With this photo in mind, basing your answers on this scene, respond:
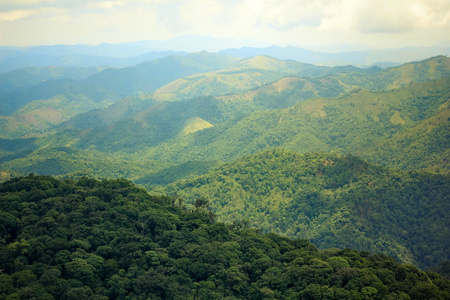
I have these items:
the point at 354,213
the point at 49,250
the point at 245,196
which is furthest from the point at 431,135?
the point at 49,250

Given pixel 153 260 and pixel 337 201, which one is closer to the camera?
pixel 153 260

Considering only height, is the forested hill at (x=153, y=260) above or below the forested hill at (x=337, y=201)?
above

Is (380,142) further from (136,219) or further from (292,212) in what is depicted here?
(136,219)

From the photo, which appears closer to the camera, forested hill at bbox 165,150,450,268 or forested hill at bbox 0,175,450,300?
forested hill at bbox 0,175,450,300

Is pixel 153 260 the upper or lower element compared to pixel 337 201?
upper

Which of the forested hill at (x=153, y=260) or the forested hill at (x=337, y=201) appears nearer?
the forested hill at (x=153, y=260)
